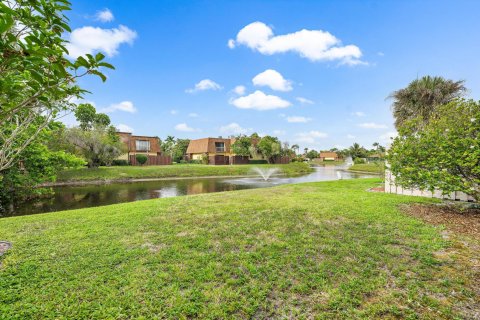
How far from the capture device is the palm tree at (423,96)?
17.8m

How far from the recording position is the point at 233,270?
12.1 feet

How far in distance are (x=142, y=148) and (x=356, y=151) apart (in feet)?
223

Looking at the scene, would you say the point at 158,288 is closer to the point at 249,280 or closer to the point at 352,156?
the point at 249,280

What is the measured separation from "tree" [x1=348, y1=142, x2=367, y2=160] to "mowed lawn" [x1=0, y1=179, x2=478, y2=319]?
251 ft

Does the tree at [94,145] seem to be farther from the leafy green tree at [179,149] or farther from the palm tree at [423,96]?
the palm tree at [423,96]

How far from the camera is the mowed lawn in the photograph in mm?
2836

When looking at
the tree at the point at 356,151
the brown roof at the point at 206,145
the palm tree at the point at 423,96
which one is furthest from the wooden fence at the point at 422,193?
the tree at the point at 356,151

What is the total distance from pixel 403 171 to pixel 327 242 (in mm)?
4456

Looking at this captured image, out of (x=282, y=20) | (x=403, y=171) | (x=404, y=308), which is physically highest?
(x=282, y=20)

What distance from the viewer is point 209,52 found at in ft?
61.7

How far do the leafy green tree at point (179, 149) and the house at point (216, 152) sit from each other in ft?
9.40

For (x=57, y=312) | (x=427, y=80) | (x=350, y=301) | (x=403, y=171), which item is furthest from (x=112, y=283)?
(x=427, y=80)

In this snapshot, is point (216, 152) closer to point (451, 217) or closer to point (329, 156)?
point (451, 217)

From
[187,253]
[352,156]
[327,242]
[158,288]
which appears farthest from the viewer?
[352,156]
